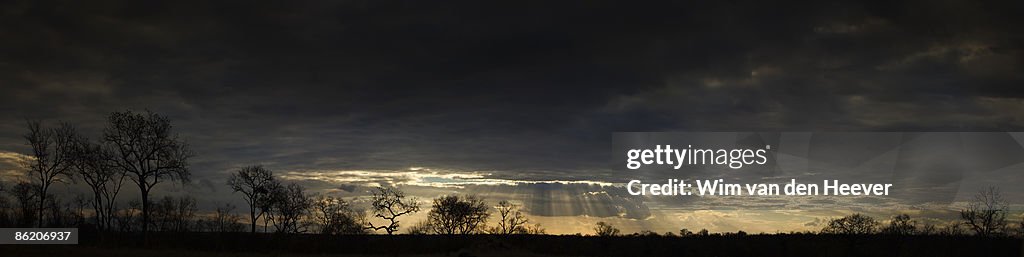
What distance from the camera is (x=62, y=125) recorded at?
67000mm

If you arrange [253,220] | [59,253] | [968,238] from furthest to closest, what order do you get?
[253,220]
[968,238]
[59,253]

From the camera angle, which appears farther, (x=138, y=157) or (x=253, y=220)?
(x=253, y=220)

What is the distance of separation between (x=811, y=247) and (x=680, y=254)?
11596mm

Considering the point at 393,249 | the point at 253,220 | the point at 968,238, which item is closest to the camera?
the point at 393,249

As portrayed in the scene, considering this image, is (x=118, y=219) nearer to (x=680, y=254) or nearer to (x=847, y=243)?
(x=680, y=254)

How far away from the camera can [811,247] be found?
59.6 metres

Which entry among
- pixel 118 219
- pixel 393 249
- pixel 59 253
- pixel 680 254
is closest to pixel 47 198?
pixel 118 219

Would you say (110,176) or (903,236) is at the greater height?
(110,176)

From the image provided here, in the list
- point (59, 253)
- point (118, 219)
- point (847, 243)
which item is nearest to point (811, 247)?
point (847, 243)

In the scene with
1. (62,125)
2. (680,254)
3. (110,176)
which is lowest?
(680,254)

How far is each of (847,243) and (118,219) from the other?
7200cm

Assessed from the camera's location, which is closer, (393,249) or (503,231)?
(393,249)

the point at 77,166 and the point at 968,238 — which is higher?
Answer: the point at 77,166

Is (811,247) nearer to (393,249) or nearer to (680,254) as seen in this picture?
(680,254)
